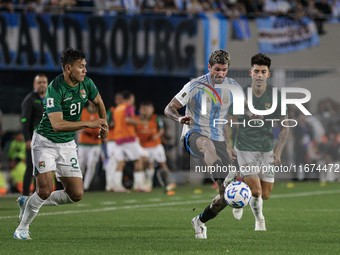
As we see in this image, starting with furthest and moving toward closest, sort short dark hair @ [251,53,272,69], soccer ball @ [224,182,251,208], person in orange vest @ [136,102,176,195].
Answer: person in orange vest @ [136,102,176,195], short dark hair @ [251,53,272,69], soccer ball @ [224,182,251,208]

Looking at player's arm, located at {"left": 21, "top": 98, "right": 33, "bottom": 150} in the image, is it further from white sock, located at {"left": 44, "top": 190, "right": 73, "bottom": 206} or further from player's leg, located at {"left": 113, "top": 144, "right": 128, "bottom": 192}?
player's leg, located at {"left": 113, "top": 144, "right": 128, "bottom": 192}

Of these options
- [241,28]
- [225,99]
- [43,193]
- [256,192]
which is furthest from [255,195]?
[241,28]

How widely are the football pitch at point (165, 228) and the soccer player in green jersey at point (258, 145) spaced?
0.49 meters

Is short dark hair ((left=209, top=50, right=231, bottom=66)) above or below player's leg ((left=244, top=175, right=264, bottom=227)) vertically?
above

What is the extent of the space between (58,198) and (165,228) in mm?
1595

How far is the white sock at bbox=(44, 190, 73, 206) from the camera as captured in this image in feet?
24.2

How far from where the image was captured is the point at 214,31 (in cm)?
1948

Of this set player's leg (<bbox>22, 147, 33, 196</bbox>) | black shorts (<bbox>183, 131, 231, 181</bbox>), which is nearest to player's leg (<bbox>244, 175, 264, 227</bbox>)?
black shorts (<bbox>183, 131, 231, 181</bbox>)

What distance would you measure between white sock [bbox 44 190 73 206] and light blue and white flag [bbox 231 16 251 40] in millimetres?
13493

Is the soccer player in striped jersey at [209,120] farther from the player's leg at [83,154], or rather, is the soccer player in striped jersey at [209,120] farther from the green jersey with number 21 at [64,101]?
the player's leg at [83,154]

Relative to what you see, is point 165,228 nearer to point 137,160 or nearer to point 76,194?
point 76,194

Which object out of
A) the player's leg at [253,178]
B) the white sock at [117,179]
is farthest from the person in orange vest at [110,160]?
the player's leg at [253,178]

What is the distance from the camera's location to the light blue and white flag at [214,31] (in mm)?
19312

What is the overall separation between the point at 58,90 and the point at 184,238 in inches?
86.3
